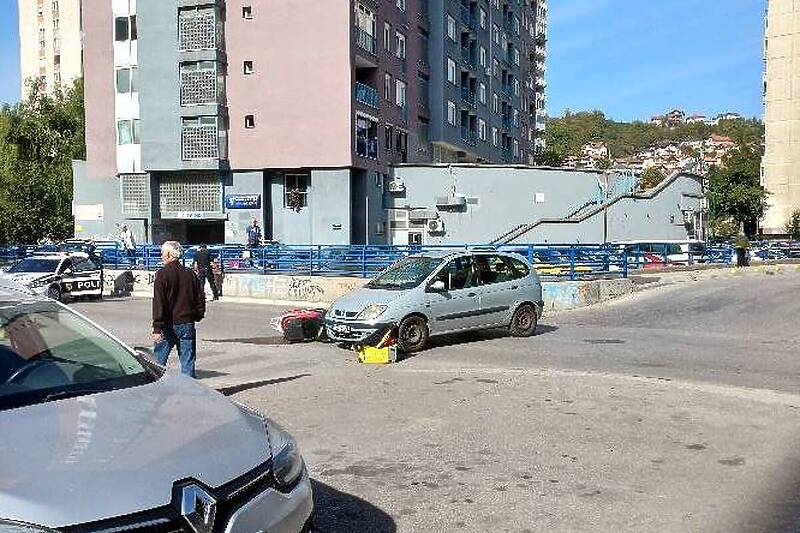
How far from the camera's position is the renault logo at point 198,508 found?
2939 mm

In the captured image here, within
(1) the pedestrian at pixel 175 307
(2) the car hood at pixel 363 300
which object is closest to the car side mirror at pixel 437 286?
(2) the car hood at pixel 363 300

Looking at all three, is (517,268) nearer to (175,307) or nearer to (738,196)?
(175,307)

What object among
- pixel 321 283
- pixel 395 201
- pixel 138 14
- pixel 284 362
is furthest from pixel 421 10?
pixel 284 362

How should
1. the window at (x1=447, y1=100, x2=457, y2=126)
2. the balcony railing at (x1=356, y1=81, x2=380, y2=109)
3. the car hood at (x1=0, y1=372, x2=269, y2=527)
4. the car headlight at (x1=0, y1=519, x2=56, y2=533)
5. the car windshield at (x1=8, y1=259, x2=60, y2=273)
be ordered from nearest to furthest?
the car headlight at (x1=0, y1=519, x2=56, y2=533)
the car hood at (x1=0, y1=372, x2=269, y2=527)
the car windshield at (x1=8, y1=259, x2=60, y2=273)
the balcony railing at (x1=356, y1=81, x2=380, y2=109)
the window at (x1=447, y1=100, x2=457, y2=126)

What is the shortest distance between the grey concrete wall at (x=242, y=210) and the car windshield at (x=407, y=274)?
27103 mm

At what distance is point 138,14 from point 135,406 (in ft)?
138

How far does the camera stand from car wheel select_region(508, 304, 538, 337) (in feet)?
47.5

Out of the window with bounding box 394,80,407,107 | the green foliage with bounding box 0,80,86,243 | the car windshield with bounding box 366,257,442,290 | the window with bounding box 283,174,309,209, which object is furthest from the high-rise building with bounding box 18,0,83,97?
the car windshield with bounding box 366,257,442,290

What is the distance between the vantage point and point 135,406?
366 centimetres

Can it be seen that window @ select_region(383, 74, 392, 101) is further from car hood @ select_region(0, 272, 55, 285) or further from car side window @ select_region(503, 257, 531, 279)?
car side window @ select_region(503, 257, 531, 279)

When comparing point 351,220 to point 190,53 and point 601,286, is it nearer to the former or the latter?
point 190,53

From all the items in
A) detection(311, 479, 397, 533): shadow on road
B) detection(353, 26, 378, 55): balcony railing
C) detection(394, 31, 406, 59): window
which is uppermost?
detection(394, 31, 406, 59): window

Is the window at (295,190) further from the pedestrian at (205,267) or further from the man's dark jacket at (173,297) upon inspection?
the man's dark jacket at (173,297)

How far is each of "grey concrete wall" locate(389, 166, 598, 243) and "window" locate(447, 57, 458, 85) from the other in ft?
38.1
